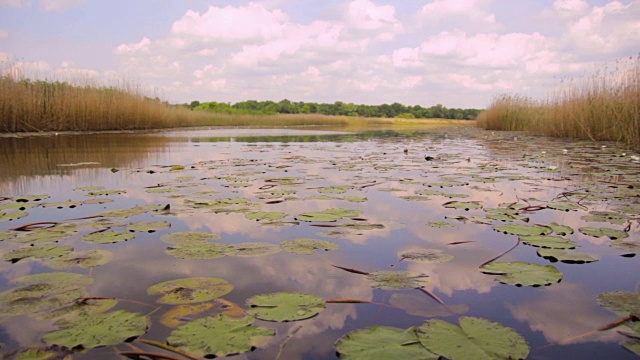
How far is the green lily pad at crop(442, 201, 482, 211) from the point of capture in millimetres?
2511

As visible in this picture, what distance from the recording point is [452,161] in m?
5.32

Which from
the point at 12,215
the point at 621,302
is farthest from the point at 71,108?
the point at 621,302

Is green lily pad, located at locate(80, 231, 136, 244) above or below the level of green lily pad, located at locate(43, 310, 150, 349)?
above

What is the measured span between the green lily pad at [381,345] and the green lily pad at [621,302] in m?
0.60

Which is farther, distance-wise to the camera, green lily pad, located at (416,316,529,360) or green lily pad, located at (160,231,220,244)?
green lily pad, located at (160,231,220,244)

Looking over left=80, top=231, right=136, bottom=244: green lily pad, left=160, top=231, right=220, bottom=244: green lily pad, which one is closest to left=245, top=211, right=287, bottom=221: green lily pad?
left=160, top=231, right=220, bottom=244: green lily pad

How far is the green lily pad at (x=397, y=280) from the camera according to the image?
1307 mm

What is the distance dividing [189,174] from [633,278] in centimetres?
347

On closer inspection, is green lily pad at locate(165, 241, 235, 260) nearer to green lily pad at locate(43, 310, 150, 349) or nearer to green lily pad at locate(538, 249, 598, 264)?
green lily pad at locate(43, 310, 150, 349)

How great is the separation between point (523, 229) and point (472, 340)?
120cm

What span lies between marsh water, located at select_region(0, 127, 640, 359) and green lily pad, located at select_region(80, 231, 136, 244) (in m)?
0.02

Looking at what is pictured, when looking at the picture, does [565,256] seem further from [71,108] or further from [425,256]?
[71,108]

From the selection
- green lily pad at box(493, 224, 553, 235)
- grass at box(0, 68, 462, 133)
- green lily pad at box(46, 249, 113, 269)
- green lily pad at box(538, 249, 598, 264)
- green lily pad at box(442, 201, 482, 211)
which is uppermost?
grass at box(0, 68, 462, 133)

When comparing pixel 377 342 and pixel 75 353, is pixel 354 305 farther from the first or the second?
pixel 75 353
